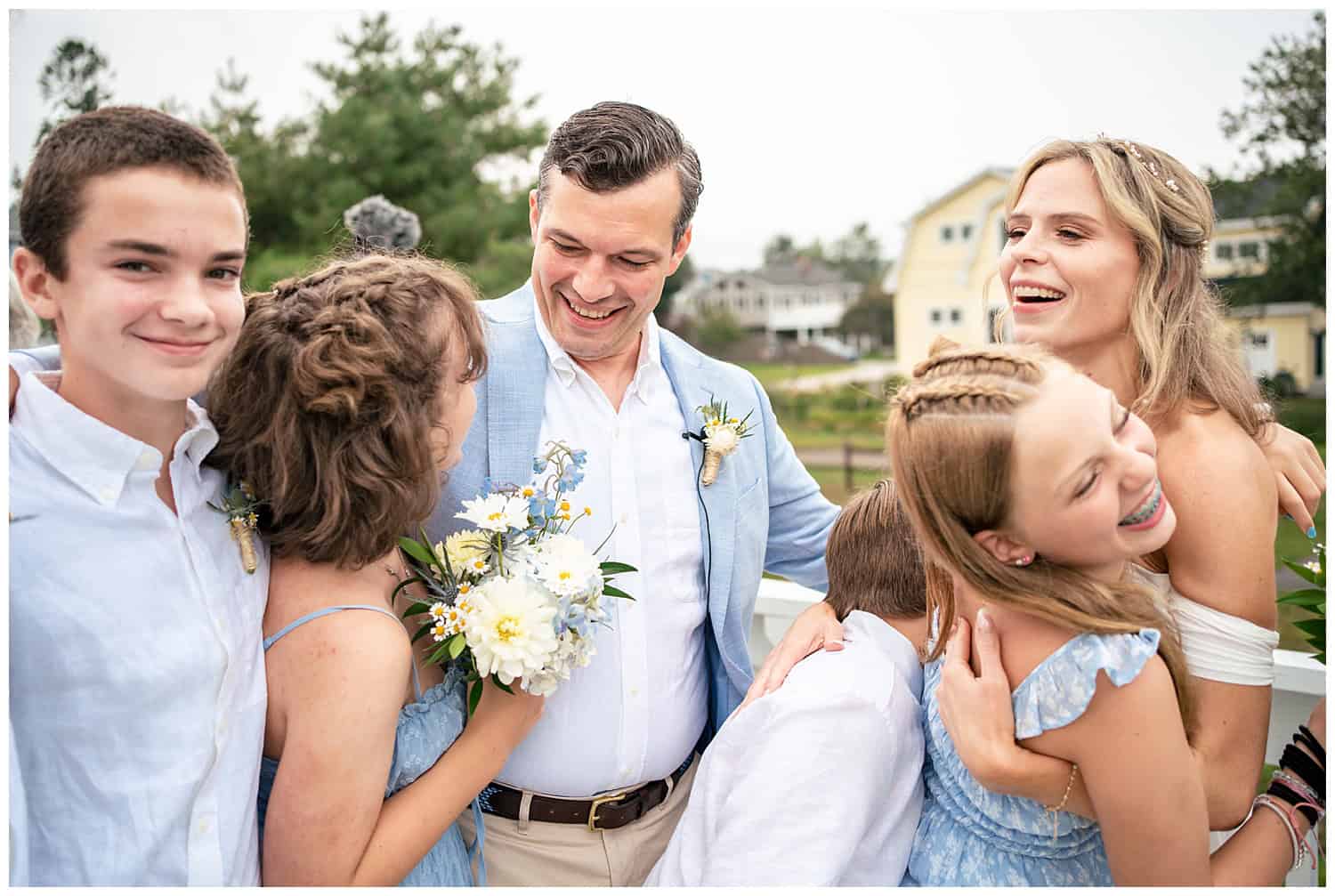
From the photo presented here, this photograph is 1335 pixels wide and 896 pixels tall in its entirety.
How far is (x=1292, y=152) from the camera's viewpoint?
9.73 meters

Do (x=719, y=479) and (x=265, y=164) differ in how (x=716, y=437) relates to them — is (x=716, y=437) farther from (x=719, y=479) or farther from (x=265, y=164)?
(x=265, y=164)

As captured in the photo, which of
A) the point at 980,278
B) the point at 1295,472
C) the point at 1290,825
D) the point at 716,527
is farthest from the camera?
the point at 980,278

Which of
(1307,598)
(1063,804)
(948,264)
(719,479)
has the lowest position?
(1063,804)

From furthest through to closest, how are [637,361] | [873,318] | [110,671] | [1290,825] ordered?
[873,318] → [637,361] → [1290,825] → [110,671]

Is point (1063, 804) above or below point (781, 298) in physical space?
below

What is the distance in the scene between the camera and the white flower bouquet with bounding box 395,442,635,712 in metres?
1.94

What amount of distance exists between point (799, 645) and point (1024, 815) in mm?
612

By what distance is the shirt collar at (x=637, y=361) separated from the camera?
2.64 metres

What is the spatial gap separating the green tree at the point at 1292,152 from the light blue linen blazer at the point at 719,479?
7.89 meters

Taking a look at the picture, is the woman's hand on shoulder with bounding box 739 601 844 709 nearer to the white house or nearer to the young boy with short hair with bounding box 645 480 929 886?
the young boy with short hair with bounding box 645 480 929 886

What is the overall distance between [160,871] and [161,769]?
19 centimetres

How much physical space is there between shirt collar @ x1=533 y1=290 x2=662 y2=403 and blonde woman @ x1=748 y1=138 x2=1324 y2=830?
778 mm

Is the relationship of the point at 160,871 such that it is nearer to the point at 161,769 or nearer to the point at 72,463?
the point at 161,769

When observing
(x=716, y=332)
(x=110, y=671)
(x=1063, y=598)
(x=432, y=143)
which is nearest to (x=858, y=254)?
(x=716, y=332)
